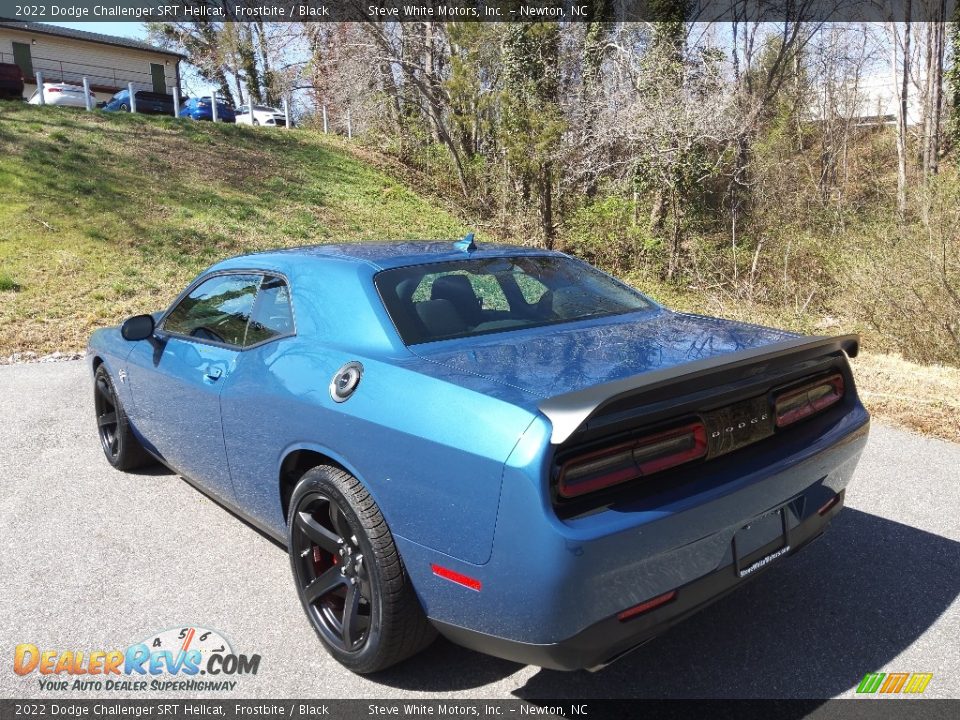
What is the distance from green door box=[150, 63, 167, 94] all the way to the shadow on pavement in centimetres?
4582

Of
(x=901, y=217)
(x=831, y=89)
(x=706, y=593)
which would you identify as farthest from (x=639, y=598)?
(x=831, y=89)

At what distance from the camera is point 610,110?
16062mm

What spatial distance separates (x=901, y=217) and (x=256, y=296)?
10.6m

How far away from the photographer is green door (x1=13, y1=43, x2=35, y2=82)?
3777cm

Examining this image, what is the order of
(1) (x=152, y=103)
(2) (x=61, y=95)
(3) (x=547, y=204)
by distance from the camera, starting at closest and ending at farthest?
1. (3) (x=547, y=204)
2. (2) (x=61, y=95)
3. (1) (x=152, y=103)

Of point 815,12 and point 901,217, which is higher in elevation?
point 815,12

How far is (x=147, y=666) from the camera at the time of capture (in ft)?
9.11

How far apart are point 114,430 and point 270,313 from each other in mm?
2180

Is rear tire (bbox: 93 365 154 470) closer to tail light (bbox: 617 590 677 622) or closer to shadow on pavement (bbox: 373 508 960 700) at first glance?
shadow on pavement (bbox: 373 508 960 700)

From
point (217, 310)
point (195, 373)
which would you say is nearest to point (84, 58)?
point (217, 310)

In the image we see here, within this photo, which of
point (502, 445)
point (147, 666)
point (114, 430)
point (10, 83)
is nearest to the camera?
point (502, 445)

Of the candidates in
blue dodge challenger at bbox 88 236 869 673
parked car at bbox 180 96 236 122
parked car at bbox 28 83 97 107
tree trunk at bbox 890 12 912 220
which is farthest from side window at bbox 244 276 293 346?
parked car at bbox 180 96 236 122

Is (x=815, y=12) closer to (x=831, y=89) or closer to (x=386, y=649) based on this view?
(x=831, y=89)

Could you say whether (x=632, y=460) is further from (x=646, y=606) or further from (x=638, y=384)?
(x=646, y=606)
